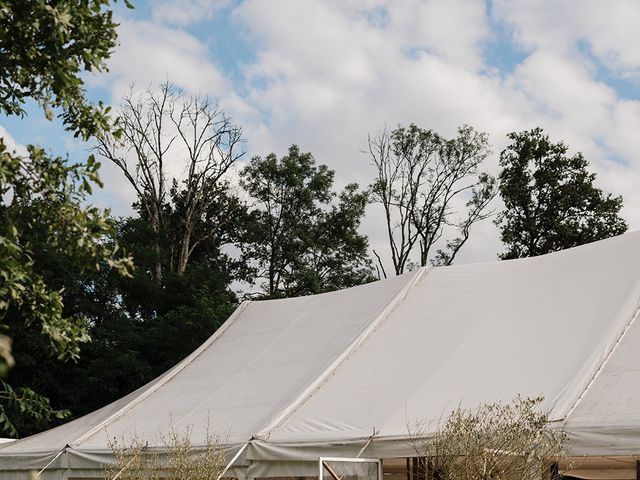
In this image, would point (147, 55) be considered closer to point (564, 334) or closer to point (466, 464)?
point (564, 334)

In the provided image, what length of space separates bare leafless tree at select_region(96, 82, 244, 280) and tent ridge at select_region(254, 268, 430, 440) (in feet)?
49.3

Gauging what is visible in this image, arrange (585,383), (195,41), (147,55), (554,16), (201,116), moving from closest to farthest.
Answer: (585,383)
(554,16)
(195,41)
(147,55)
(201,116)

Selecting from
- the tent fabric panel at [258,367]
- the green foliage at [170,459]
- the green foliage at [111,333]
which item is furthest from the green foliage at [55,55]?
the green foliage at [111,333]

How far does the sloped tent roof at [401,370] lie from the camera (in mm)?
6609

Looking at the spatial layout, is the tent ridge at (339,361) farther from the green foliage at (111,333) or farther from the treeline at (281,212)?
the treeline at (281,212)

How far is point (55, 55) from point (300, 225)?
2111 centimetres

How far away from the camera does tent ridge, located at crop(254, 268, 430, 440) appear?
7.64 meters

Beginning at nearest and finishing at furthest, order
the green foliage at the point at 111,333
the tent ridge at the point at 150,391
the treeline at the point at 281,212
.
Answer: the tent ridge at the point at 150,391
the green foliage at the point at 111,333
the treeline at the point at 281,212

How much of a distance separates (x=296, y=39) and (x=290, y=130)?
5.38 metres

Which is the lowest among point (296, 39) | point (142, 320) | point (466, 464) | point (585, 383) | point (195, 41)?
point (466, 464)

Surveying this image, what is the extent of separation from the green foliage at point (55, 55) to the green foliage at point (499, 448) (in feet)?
9.54

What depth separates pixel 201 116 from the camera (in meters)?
25.0

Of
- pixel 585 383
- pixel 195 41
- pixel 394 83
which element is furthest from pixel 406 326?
pixel 394 83

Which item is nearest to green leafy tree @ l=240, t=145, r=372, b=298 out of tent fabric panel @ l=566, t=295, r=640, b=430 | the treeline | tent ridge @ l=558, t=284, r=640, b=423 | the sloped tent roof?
the treeline
